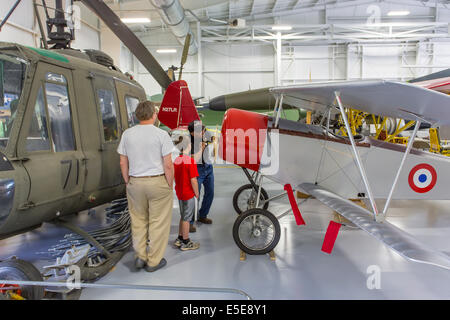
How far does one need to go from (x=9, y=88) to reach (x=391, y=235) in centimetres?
325

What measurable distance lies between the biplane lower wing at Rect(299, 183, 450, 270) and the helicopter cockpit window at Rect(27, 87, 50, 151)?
2.69m

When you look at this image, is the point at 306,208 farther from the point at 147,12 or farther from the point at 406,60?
the point at 406,60

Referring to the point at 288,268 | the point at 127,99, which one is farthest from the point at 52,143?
the point at 288,268

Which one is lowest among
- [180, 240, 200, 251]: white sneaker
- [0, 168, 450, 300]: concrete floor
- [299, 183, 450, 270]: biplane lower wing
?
[0, 168, 450, 300]: concrete floor

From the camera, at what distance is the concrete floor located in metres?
2.70

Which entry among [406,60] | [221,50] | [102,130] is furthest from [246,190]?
[406,60]

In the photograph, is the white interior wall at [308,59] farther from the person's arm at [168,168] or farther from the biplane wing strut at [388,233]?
the biplane wing strut at [388,233]

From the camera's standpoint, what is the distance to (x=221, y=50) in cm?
2041

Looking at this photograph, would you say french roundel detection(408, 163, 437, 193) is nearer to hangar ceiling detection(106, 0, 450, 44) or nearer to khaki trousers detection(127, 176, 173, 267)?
khaki trousers detection(127, 176, 173, 267)

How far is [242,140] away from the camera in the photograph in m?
3.86

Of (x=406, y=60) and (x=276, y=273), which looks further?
(x=406, y=60)

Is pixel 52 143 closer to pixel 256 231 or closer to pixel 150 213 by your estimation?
pixel 150 213

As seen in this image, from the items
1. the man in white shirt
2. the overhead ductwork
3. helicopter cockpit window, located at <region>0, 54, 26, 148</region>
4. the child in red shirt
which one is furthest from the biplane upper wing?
the overhead ductwork
